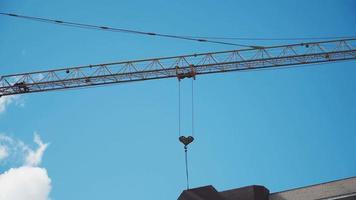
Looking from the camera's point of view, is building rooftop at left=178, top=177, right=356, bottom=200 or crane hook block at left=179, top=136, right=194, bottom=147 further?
crane hook block at left=179, top=136, right=194, bottom=147

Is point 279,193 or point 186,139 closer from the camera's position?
point 279,193

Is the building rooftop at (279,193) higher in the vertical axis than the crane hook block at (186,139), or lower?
lower

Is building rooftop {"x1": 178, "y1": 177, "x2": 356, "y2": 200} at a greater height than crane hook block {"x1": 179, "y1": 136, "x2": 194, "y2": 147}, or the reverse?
crane hook block {"x1": 179, "y1": 136, "x2": 194, "y2": 147}

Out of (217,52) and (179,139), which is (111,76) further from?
(179,139)

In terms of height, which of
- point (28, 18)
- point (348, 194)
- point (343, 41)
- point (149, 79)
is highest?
point (28, 18)

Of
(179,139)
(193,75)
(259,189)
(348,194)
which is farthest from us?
(193,75)

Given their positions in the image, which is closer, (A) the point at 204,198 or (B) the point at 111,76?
(A) the point at 204,198

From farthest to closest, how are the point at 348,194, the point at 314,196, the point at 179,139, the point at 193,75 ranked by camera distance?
the point at 193,75, the point at 179,139, the point at 314,196, the point at 348,194

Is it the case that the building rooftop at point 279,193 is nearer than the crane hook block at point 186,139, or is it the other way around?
the building rooftop at point 279,193

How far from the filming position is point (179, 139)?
104 ft

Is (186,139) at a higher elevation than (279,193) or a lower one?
higher

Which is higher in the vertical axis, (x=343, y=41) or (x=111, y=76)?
(x=343, y=41)

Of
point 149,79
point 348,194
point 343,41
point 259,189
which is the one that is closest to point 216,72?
point 149,79

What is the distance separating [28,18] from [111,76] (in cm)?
1181
